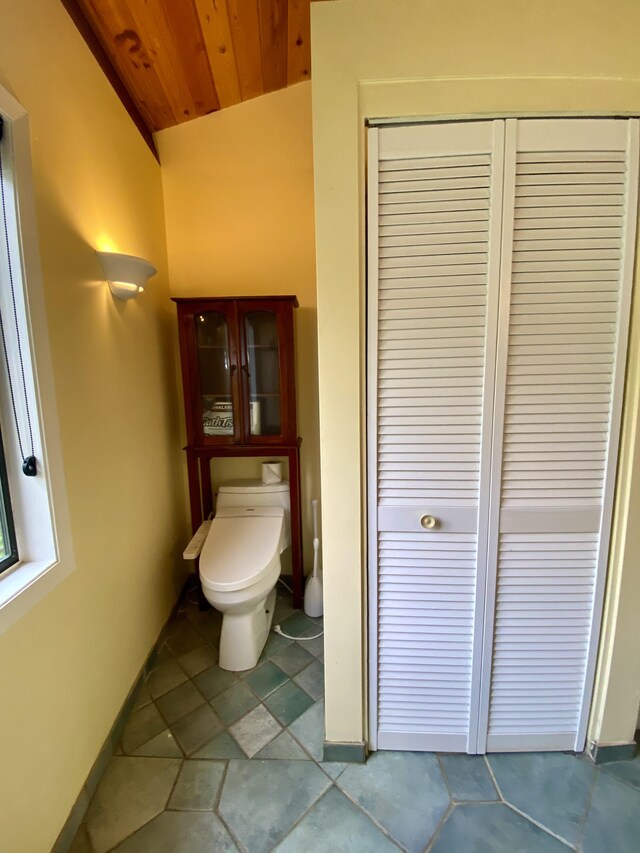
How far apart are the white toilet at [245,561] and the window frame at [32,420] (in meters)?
0.63

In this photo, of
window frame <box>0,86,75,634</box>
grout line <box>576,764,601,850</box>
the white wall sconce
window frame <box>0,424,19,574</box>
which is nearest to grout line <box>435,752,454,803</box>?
grout line <box>576,764,601,850</box>

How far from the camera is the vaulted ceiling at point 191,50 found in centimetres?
127

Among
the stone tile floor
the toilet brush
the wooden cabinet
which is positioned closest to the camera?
the stone tile floor

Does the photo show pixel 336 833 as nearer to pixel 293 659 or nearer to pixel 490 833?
pixel 490 833

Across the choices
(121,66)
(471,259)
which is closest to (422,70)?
(471,259)

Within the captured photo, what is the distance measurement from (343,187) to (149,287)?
1156mm

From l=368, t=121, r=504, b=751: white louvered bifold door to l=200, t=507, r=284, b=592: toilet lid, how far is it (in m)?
0.60

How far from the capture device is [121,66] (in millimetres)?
1433

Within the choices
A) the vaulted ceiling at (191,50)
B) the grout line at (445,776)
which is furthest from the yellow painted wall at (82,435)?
the grout line at (445,776)

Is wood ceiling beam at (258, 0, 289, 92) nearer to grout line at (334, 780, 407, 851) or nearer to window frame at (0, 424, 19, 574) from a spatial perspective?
window frame at (0, 424, 19, 574)

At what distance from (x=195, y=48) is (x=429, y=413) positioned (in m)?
1.74

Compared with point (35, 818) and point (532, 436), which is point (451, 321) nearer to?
point (532, 436)

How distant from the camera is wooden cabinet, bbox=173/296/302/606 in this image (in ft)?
5.85

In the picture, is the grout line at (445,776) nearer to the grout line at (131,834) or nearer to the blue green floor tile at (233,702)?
the blue green floor tile at (233,702)
